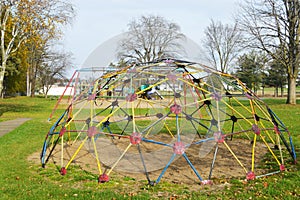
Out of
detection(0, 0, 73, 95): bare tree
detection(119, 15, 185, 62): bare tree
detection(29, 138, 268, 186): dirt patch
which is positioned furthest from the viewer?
detection(119, 15, 185, 62): bare tree

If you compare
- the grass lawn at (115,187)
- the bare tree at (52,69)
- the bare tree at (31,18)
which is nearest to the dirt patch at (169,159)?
the grass lawn at (115,187)

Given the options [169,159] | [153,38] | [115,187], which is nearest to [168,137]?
[169,159]

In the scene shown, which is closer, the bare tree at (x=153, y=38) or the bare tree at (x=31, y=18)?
the bare tree at (x=31, y=18)

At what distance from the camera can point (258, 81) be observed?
161 ft

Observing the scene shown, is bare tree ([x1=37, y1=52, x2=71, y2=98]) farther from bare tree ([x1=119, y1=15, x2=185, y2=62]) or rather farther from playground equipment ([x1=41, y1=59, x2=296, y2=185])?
playground equipment ([x1=41, y1=59, x2=296, y2=185])

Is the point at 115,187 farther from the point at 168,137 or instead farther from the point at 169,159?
the point at 168,137

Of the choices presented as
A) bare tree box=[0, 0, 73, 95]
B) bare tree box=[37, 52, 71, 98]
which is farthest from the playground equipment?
bare tree box=[37, 52, 71, 98]

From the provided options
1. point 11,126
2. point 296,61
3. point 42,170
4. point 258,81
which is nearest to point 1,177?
point 42,170

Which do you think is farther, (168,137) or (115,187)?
(168,137)

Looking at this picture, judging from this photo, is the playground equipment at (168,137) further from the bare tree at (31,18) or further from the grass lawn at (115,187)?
the bare tree at (31,18)

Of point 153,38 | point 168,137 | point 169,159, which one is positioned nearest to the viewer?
point 169,159

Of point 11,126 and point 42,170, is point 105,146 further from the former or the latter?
point 11,126

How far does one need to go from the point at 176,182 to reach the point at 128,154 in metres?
2.54

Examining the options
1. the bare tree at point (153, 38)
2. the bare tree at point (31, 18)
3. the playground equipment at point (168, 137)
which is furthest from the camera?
the bare tree at point (153, 38)
